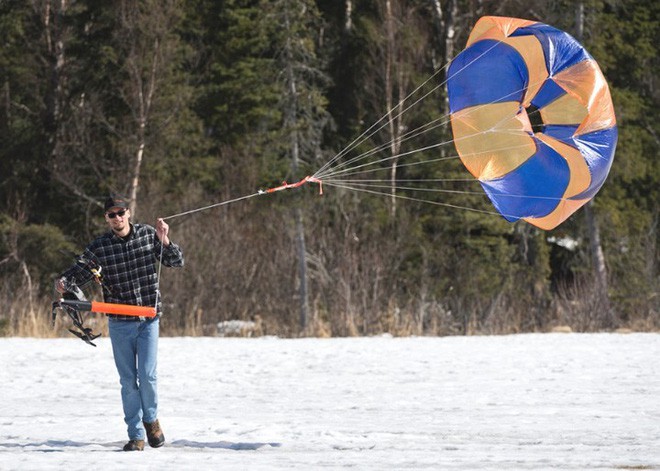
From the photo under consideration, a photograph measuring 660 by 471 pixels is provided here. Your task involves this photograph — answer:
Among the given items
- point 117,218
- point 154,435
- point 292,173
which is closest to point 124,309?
point 117,218

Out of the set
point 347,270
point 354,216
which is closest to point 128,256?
point 347,270

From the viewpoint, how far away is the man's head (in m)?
7.80

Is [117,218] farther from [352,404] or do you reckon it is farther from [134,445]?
[352,404]

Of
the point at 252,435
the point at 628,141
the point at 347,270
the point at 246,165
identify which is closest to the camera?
the point at 252,435

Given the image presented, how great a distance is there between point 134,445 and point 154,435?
191mm

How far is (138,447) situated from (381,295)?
14545mm

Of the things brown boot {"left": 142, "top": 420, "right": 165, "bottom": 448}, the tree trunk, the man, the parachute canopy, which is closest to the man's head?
the man

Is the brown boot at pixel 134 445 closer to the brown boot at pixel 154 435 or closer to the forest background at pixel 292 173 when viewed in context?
the brown boot at pixel 154 435

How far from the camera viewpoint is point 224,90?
3066cm

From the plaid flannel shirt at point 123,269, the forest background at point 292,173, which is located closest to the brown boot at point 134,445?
the plaid flannel shirt at point 123,269

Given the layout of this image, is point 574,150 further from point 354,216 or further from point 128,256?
point 354,216

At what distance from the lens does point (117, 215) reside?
25.7 feet

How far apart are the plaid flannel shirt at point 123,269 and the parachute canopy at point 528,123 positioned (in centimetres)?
320

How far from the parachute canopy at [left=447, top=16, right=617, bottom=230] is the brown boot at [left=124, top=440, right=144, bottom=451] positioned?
3.66 meters
